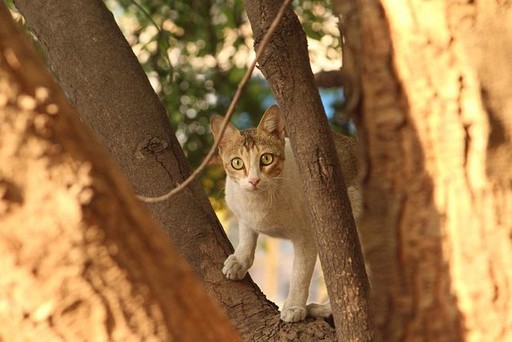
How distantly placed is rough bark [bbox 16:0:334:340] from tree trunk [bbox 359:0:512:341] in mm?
1273

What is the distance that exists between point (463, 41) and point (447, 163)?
6.6 inches

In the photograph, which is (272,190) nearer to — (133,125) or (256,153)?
(256,153)

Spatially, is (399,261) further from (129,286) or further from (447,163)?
(129,286)

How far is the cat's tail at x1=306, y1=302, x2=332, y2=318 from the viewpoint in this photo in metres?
2.58

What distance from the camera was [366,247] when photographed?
1.24 meters

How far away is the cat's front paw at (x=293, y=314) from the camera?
7.93ft

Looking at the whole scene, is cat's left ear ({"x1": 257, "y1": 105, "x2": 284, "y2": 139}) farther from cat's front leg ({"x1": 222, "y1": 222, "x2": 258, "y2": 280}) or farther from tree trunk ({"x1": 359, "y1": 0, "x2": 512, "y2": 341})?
tree trunk ({"x1": 359, "y1": 0, "x2": 512, "y2": 341})

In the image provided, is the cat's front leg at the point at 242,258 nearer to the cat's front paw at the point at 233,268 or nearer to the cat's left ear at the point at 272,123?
the cat's front paw at the point at 233,268

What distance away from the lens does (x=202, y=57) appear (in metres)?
3.92

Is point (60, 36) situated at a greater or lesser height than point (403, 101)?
greater

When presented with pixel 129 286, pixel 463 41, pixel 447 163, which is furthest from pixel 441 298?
pixel 129 286

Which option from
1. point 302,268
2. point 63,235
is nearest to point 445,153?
point 63,235

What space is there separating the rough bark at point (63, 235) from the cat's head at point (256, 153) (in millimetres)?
1918

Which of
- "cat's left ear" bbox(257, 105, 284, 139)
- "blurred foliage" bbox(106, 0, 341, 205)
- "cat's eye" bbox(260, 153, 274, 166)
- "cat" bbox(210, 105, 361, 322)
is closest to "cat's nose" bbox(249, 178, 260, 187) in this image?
"cat" bbox(210, 105, 361, 322)
